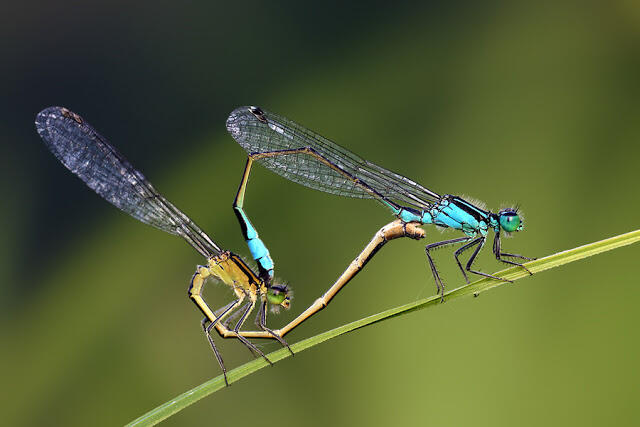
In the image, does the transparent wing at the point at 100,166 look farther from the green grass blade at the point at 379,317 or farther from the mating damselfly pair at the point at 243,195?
the green grass blade at the point at 379,317

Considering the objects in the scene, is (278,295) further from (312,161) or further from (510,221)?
(510,221)

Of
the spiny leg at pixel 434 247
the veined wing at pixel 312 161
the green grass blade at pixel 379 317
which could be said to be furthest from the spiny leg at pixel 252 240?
the spiny leg at pixel 434 247

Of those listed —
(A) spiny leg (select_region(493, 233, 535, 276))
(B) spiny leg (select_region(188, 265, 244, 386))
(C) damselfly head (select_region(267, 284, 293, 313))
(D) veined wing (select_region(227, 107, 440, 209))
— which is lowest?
(A) spiny leg (select_region(493, 233, 535, 276))

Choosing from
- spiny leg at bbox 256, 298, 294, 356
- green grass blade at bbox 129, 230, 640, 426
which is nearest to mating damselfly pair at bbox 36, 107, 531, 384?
spiny leg at bbox 256, 298, 294, 356

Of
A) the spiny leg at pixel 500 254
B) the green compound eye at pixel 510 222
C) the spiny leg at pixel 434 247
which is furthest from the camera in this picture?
the green compound eye at pixel 510 222

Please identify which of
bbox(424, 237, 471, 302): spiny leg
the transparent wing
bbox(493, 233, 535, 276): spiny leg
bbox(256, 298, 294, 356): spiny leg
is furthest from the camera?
the transparent wing

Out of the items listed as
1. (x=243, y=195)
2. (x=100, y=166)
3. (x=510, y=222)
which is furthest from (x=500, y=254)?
(x=100, y=166)

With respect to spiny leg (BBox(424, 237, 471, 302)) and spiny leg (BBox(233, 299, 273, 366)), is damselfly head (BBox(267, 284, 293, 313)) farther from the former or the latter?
spiny leg (BBox(424, 237, 471, 302))
